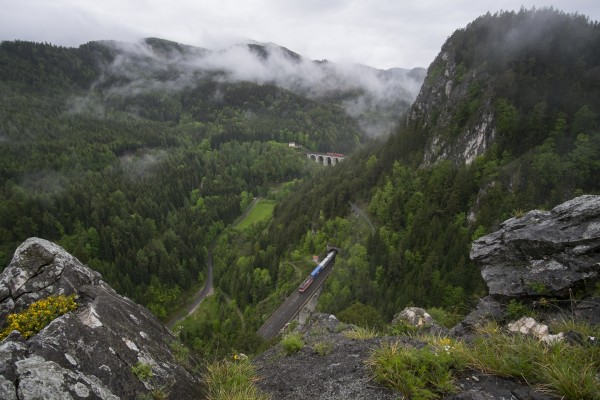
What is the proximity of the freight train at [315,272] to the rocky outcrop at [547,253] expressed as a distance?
44154 millimetres

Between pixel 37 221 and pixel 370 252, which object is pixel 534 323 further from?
pixel 37 221

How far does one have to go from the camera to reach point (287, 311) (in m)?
55.5

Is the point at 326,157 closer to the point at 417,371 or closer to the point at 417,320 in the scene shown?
the point at 417,320

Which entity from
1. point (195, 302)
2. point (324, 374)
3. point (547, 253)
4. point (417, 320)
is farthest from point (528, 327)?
point (195, 302)

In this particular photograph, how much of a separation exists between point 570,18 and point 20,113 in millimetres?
249392

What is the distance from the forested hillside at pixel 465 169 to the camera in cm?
4719

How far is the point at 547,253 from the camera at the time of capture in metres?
14.9

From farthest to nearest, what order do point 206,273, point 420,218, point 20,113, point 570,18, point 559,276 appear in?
1. point 20,113
2. point 206,273
3. point 570,18
4. point 420,218
5. point 559,276

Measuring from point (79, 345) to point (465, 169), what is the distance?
65.3 meters

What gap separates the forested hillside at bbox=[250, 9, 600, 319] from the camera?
47.2 metres

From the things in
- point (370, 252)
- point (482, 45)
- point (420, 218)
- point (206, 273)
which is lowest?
point (206, 273)

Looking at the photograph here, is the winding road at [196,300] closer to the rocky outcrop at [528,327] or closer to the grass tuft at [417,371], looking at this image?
the rocky outcrop at [528,327]

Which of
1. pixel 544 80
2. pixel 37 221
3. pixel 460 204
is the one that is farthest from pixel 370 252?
pixel 37 221

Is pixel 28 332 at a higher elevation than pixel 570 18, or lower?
lower
